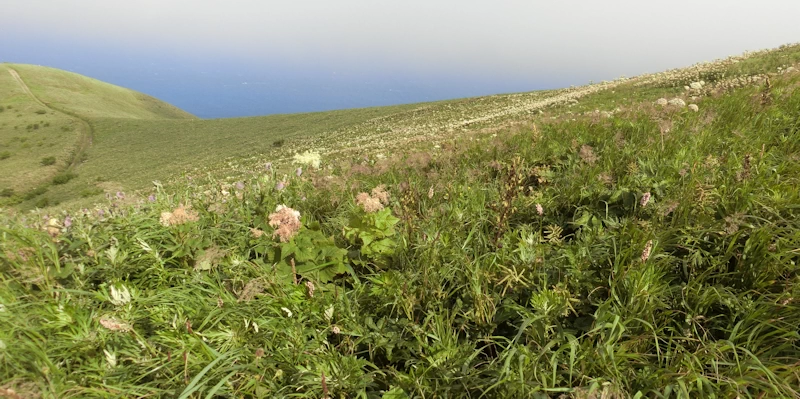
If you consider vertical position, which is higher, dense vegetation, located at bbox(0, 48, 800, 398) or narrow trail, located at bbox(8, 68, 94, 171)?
narrow trail, located at bbox(8, 68, 94, 171)

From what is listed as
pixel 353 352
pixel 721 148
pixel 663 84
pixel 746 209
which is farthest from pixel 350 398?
pixel 663 84

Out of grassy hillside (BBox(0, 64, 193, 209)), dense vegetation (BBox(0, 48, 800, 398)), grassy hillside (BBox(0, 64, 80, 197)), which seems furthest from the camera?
grassy hillside (BBox(0, 64, 80, 197))

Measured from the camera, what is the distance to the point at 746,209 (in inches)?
107

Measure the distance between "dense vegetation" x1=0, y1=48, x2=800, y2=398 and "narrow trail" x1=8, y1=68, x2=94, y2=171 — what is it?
103822mm

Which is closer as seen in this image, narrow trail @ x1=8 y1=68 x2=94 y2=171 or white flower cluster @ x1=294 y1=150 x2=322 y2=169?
white flower cluster @ x1=294 y1=150 x2=322 y2=169

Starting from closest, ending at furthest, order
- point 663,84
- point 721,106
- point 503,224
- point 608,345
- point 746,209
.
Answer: point 608,345 → point 746,209 → point 503,224 → point 721,106 → point 663,84

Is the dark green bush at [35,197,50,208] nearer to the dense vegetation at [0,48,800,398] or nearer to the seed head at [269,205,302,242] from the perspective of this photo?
the dense vegetation at [0,48,800,398]

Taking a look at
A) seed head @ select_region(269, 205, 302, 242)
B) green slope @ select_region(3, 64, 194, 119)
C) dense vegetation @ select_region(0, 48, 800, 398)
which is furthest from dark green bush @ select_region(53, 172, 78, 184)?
seed head @ select_region(269, 205, 302, 242)

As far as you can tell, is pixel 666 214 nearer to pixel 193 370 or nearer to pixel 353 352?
pixel 353 352

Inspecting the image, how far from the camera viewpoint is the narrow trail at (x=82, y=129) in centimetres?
8250

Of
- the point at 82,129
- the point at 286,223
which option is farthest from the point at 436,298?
the point at 82,129

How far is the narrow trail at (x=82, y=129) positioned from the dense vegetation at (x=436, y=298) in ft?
341

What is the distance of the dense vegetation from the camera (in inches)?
75.4

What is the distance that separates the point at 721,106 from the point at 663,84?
2124 cm
